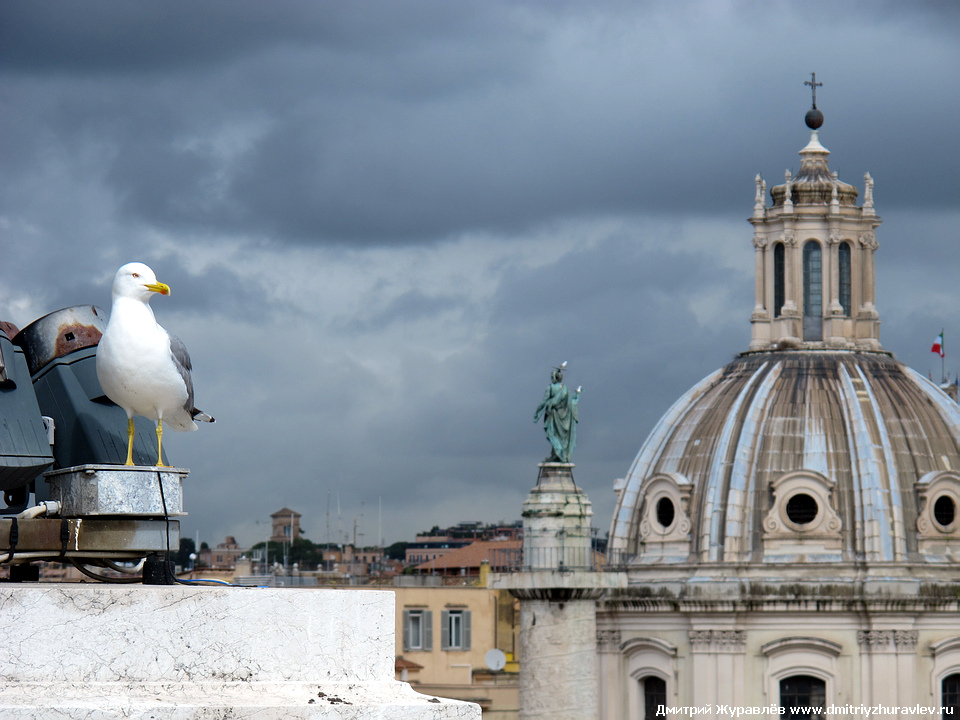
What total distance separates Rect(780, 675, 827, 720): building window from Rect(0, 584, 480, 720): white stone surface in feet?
182

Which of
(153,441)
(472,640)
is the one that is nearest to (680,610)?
(472,640)

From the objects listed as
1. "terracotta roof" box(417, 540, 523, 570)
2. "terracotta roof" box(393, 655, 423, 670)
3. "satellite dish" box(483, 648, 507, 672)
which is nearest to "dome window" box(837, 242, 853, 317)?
"satellite dish" box(483, 648, 507, 672)

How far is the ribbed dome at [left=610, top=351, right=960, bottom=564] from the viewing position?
201 ft

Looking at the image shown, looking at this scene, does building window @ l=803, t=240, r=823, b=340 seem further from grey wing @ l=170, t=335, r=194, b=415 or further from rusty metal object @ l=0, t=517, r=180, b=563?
rusty metal object @ l=0, t=517, r=180, b=563

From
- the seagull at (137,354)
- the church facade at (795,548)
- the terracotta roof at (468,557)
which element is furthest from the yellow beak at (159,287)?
the terracotta roof at (468,557)

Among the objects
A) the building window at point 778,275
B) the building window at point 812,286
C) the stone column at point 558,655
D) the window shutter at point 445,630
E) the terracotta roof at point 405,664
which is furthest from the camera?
the building window at point 778,275

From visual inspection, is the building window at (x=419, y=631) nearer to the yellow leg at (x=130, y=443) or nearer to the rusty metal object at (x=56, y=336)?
the rusty metal object at (x=56, y=336)

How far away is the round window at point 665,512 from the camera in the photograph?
6371 centimetres

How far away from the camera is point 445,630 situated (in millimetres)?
65688

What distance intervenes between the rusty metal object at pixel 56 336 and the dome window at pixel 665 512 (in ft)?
181

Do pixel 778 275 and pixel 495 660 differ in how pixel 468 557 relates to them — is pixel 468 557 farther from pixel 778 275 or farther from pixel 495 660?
pixel 778 275

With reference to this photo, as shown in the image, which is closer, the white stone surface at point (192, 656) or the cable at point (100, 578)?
the white stone surface at point (192, 656)

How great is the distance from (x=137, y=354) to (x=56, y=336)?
4.06ft

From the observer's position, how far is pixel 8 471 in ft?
25.3
